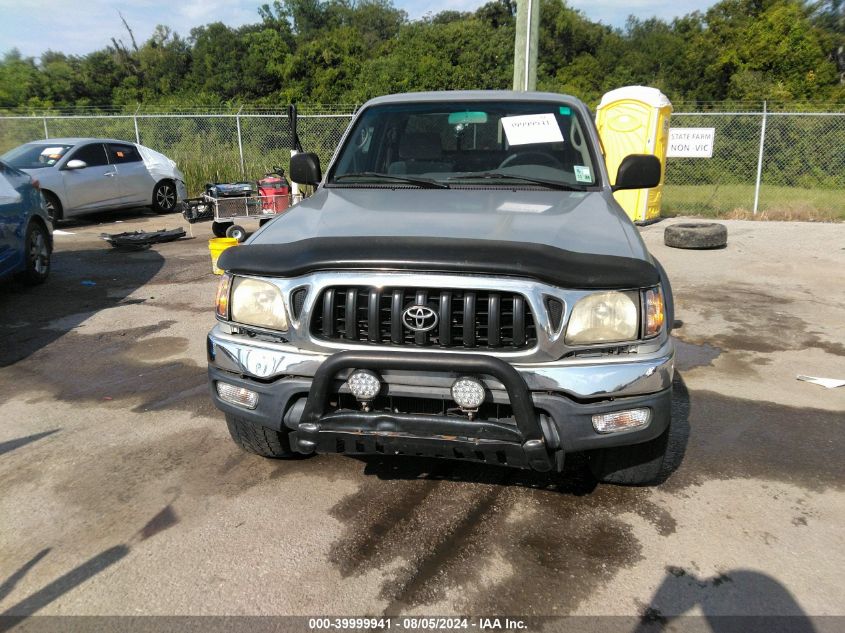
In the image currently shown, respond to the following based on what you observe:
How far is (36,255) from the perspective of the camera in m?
7.86

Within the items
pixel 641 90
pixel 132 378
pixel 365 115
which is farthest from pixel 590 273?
pixel 641 90

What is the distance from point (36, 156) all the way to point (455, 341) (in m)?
12.0

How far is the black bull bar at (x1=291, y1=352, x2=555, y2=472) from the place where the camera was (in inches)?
106

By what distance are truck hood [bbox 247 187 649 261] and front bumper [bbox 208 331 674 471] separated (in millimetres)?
550

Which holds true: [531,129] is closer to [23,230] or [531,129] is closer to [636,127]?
[23,230]

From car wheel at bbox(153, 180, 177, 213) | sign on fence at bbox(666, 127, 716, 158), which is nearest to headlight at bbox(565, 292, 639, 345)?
sign on fence at bbox(666, 127, 716, 158)

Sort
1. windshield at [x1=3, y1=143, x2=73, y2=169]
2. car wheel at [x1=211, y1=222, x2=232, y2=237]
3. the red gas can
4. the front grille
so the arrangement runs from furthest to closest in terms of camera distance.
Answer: windshield at [x1=3, y1=143, x2=73, y2=169]
the red gas can
car wheel at [x1=211, y1=222, x2=232, y2=237]
the front grille

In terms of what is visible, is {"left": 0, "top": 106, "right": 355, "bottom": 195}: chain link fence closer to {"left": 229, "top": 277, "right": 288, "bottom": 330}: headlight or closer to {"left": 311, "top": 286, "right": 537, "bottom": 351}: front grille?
{"left": 229, "top": 277, "right": 288, "bottom": 330}: headlight

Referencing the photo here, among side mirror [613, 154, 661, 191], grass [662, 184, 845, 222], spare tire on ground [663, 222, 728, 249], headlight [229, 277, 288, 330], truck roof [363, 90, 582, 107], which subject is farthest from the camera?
grass [662, 184, 845, 222]

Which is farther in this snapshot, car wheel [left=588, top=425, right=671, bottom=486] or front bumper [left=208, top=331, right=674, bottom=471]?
car wheel [left=588, top=425, right=671, bottom=486]

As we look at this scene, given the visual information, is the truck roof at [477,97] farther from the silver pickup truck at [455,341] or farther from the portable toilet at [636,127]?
the portable toilet at [636,127]

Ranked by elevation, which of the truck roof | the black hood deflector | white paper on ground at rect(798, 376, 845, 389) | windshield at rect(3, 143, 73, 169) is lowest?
white paper on ground at rect(798, 376, 845, 389)

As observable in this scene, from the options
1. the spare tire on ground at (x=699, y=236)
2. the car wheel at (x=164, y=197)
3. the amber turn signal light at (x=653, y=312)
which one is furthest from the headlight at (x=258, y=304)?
the car wheel at (x=164, y=197)

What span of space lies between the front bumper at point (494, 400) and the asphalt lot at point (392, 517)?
43 cm
